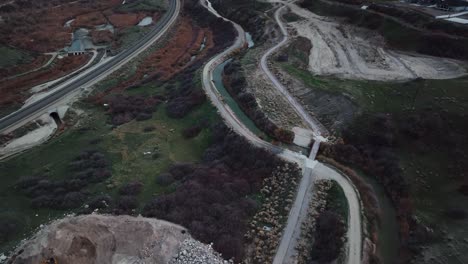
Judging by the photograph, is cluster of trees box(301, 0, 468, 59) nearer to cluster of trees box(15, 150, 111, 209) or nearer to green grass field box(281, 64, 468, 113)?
green grass field box(281, 64, 468, 113)

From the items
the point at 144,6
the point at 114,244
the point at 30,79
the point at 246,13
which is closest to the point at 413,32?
the point at 246,13

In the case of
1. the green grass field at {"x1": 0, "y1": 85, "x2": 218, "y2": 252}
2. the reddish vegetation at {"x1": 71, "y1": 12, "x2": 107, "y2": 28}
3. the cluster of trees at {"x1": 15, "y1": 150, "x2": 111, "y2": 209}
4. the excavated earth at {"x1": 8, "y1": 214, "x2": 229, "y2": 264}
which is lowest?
the green grass field at {"x1": 0, "y1": 85, "x2": 218, "y2": 252}

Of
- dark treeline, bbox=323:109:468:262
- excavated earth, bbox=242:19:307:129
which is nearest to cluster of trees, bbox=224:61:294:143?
excavated earth, bbox=242:19:307:129

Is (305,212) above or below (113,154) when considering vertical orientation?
above

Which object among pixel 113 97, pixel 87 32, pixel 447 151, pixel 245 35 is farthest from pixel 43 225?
pixel 87 32

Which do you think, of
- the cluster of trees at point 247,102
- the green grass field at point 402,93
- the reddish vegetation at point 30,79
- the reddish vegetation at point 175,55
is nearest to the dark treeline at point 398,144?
the green grass field at point 402,93

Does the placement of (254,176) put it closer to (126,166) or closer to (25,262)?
(126,166)

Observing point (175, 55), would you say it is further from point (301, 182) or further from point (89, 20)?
point (301, 182)
